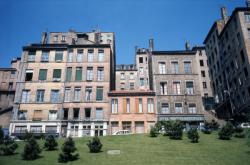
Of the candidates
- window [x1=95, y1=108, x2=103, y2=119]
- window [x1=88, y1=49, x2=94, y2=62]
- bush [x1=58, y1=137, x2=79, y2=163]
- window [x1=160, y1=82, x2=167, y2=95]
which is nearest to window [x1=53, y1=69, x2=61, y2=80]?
window [x1=88, y1=49, x2=94, y2=62]

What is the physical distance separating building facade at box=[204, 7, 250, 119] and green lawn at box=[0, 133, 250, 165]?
Result: 19.1m

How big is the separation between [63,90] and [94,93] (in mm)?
5603

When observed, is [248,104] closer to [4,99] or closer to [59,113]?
[59,113]

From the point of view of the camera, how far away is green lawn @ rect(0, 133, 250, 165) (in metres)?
21.8

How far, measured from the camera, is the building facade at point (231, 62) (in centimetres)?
4568

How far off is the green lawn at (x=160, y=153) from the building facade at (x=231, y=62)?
751 inches

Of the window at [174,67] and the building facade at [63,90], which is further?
the window at [174,67]

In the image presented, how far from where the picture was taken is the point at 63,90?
46.2m

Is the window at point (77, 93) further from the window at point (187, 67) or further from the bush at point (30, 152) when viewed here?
the bush at point (30, 152)

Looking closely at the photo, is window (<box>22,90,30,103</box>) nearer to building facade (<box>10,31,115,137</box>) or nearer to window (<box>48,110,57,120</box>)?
building facade (<box>10,31,115,137</box>)

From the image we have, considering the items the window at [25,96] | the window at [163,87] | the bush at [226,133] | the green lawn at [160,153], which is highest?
the window at [163,87]

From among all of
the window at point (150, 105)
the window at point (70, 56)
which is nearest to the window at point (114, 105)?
the window at point (150, 105)

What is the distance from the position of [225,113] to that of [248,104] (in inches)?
408

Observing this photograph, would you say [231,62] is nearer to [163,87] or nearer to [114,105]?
[163,87]
